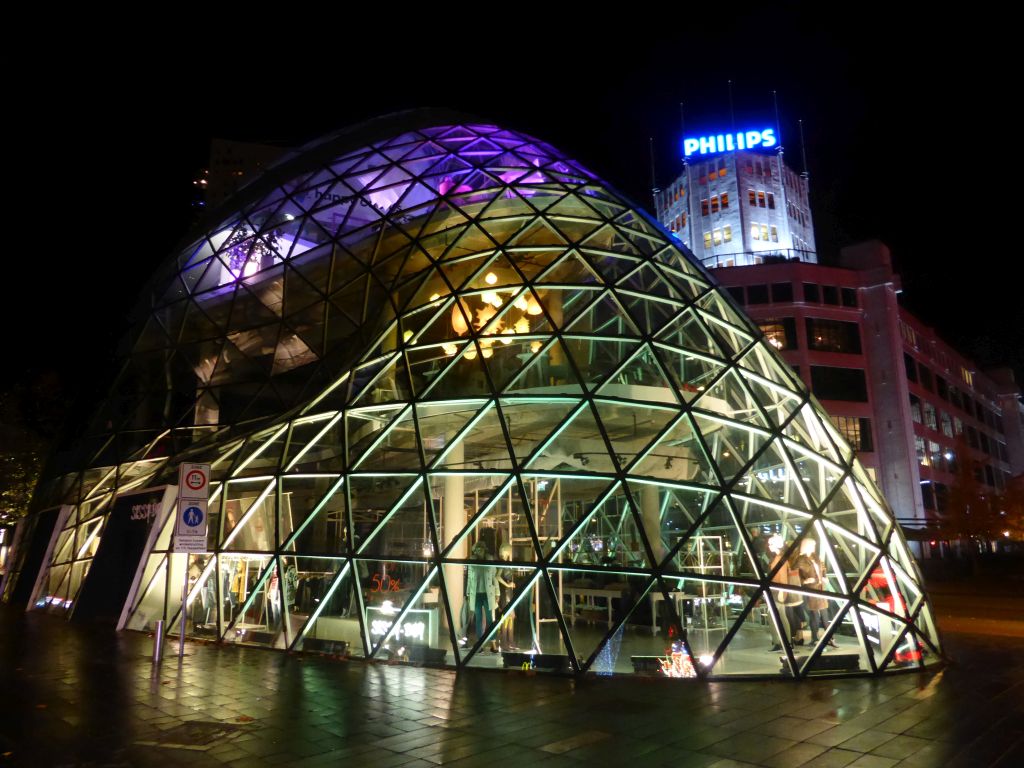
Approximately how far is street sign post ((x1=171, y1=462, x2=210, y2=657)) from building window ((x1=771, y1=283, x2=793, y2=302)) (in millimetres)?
51415

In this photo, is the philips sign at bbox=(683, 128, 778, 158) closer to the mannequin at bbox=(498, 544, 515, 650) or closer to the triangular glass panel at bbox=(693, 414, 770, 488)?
the triangular glass panel at bbox=(693, 414, 770, 488)

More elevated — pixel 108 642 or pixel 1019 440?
pixel 1019 440

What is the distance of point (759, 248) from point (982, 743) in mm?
70965

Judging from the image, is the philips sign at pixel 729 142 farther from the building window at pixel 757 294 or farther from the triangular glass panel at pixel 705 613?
the triangular glass panel at pixel 705 613

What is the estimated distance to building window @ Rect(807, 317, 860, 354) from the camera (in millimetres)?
55156

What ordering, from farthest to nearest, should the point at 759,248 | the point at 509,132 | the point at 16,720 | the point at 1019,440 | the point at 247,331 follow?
1. the point at 1019,440
2. the point at 759,248
3. the point at 509,132
4. the point at 247,331
5. the point at 16,720

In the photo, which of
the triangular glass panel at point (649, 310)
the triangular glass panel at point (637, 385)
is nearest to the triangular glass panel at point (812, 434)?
the triangular glass panel at point (637, 385)

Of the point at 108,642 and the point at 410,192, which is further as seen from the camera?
the point at 410,192

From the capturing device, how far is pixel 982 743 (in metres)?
6.95

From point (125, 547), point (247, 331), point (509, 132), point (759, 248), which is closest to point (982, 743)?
point (125, 547)

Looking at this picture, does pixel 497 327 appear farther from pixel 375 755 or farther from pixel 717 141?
pixel 717 141

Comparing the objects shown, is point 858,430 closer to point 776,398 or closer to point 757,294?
point 757,294

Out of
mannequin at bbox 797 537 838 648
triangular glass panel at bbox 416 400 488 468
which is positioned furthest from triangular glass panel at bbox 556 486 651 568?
mannequin at bbox 797 537 838 648

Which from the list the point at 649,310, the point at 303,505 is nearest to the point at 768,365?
the point at 649,310
